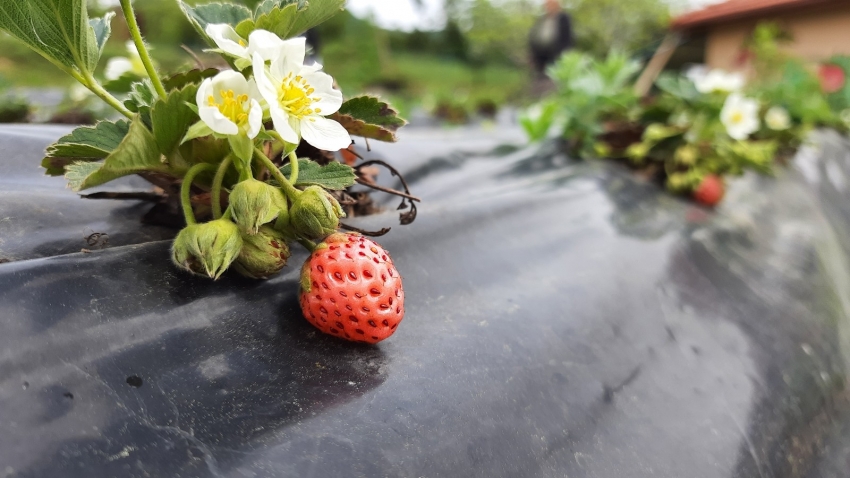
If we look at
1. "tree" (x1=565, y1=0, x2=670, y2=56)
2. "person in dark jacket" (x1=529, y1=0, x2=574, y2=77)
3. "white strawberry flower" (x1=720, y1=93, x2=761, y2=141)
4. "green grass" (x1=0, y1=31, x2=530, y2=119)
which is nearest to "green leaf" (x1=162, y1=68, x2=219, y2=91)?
"white strawberry flower" (x1=720, y1=93, x2=761, y2=141)

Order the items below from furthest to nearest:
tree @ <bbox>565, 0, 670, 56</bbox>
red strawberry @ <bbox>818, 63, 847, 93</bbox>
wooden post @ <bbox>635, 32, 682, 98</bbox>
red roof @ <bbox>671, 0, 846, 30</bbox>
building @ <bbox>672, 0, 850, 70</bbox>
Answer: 1. tree @ <bbox>565, 0, 670, 56</bbox>
2. wooden post @ <bbox>635, 32, 682, 98</bbox>
3. red roof @ <bbox>671, 0, 846, 30</bbox>
4. building @ <bbox>672, 0, 850, 70</bbox>
5. red strawberry @ <bbox>818, 63, 847, 93</bbox>

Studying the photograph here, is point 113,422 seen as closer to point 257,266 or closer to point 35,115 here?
point 257,266

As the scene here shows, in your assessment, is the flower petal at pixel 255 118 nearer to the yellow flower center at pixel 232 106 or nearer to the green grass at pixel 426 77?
the yellow flower center at pixel 232 106

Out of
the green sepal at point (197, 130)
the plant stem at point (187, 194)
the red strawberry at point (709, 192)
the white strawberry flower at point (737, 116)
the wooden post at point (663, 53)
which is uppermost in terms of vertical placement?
the green sepal at point (197, 130)

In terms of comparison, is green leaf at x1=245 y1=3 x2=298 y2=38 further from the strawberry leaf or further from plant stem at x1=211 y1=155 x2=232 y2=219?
plant stem at x1=211 y1=155 x2=232 y2=219

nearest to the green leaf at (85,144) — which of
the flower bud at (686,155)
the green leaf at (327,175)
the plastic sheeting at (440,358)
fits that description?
the plastic sheeting at (440,358)

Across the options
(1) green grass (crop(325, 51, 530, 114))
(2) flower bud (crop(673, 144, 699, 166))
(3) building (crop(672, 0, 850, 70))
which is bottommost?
(1) green grass (crop(325, 51, 530, 114))
